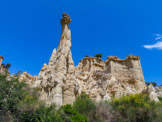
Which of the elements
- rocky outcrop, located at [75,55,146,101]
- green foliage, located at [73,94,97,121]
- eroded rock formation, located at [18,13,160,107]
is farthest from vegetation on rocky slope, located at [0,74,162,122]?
rocky outcrop, located at [75,55,146,101]

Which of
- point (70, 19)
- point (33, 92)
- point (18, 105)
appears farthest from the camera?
point (70, 19)

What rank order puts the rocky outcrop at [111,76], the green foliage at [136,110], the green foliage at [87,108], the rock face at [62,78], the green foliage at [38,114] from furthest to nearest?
the rocky outcrop at [111,76] < the rock face at [62,78] < the green foliage at [87,108] < the green foliage at [136,110] < the green foliage at [38,114]

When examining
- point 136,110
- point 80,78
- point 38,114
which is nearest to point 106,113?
point 136,110

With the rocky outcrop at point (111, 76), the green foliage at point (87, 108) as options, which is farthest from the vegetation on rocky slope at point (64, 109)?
the rocky outcrop at point (111, 76)

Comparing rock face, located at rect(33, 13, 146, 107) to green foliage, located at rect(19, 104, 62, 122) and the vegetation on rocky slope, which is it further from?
green foliage, located at rect(19, 104, 62, 122)

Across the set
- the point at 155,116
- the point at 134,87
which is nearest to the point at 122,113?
the point at 155,116

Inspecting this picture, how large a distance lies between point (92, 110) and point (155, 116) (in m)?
6.24

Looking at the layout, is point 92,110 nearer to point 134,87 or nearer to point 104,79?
point 104,79

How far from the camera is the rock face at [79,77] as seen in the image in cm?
1518

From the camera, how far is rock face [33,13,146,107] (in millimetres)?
15180

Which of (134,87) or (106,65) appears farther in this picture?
(106,65)

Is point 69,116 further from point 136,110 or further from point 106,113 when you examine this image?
point 136,110

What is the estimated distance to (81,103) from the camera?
13.9m

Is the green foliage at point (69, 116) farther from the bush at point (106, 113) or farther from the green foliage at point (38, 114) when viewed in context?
the bush at point (106, 113)
